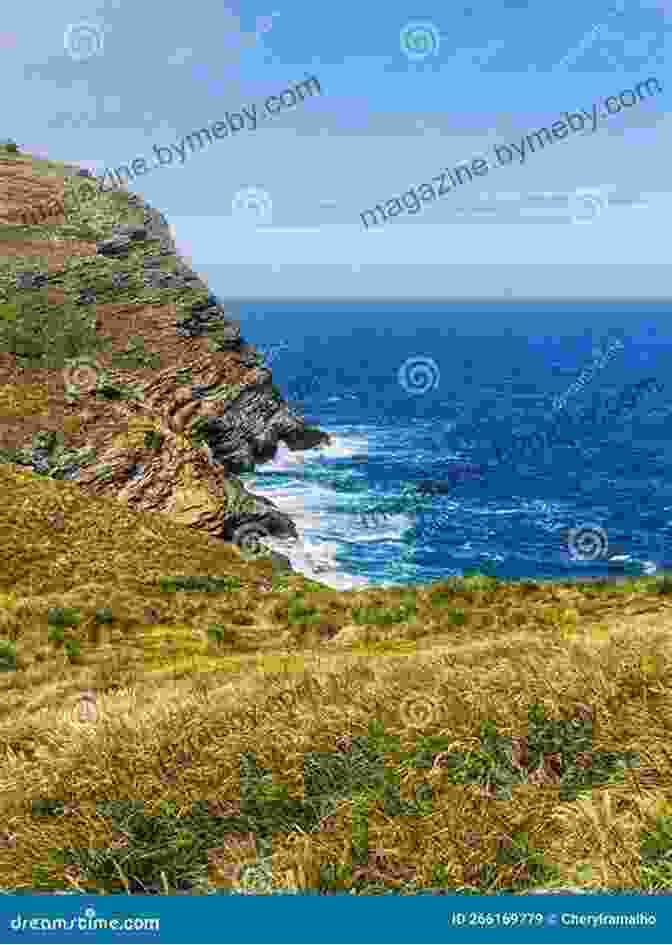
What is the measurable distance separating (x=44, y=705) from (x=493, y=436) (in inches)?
3223

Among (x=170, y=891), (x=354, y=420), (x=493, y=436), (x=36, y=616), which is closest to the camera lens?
(x=170, y=891)

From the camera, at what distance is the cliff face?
43562mm

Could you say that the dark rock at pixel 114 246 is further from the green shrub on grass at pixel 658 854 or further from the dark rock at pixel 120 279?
the green shrub on grass at pixel 658 854

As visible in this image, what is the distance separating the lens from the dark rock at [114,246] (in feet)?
222

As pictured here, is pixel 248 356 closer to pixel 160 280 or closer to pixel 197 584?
pixel 160 280

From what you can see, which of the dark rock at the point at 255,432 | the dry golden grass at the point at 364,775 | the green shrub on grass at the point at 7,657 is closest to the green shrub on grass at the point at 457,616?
the dry golden grass at the point at 364,775

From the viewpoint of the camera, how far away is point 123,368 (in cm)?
5691

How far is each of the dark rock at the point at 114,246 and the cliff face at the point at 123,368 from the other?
13 cm

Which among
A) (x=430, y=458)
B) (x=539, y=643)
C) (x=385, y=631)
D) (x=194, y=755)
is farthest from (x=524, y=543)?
(x=194, y=755)

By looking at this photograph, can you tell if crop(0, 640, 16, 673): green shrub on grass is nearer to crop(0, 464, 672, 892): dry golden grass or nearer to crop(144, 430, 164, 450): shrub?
crop(0, 464, 672, 892): dry golden grass

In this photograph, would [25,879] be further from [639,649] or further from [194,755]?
[639,649]

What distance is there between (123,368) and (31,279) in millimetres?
12167

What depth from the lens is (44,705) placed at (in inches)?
496

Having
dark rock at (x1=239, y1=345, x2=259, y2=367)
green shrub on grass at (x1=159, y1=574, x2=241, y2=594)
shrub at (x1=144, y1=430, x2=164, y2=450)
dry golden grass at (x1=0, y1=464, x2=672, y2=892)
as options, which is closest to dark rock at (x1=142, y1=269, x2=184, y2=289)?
dark rock at (x1=239, y1=345, x2=259, y2=367)
